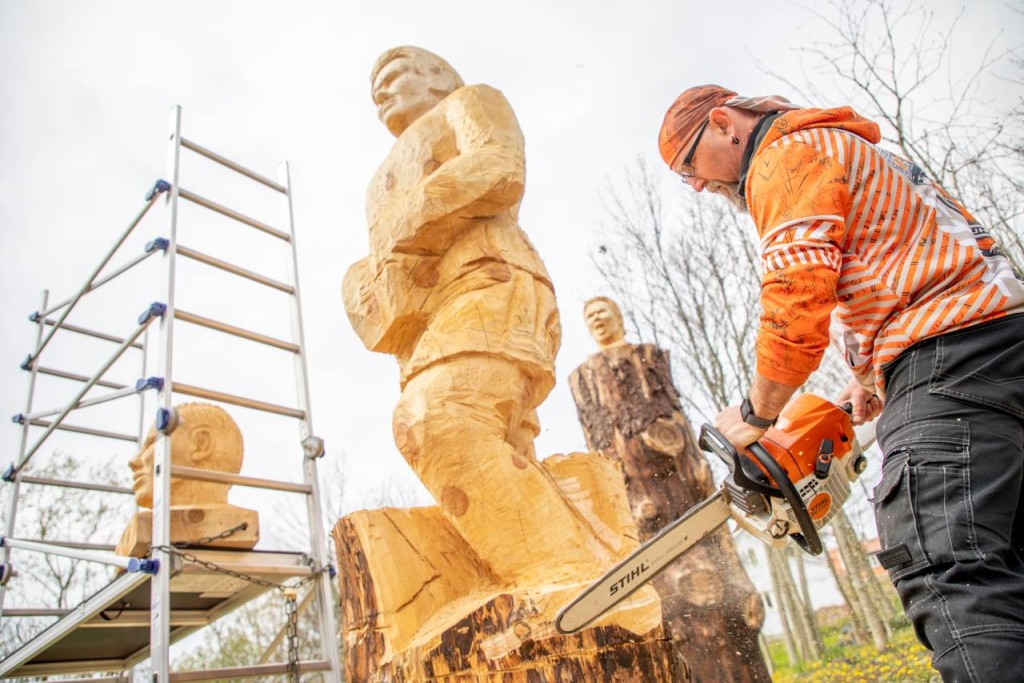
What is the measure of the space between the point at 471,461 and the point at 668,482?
116 inches

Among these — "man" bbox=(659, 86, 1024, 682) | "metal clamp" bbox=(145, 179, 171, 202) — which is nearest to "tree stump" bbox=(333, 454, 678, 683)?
A: "man" bbox=(659, 86, 1024, 682)

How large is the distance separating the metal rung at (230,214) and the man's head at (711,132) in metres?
2.82

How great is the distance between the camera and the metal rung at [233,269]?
11.2 feet

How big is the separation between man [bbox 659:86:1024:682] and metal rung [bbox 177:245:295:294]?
2800 mm

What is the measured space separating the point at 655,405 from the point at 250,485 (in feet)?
9.55

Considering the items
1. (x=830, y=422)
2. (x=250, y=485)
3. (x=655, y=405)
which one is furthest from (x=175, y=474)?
(x=655, y=405)

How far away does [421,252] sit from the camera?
267 cm

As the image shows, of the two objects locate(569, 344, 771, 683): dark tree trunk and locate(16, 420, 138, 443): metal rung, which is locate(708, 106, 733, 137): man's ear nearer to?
locate(569, 344, 771, 683): dark tree trunk

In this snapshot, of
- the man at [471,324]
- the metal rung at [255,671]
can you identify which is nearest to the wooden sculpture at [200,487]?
the metal rung at [255,671]

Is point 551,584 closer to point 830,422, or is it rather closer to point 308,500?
point 830,422

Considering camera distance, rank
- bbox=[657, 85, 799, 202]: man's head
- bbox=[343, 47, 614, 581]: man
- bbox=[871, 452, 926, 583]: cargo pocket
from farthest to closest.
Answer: bbox=[343, 47, 614, 581]: man
bbox=[657, 85, 799, 202]: man's head
bbox=[871, 452, 926, 583]: cargo pocket

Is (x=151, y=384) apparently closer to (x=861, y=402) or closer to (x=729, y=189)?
(x=729, y=189)

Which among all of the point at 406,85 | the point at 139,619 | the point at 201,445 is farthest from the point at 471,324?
the point at 139,619

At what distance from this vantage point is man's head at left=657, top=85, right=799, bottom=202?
61.1 inches
